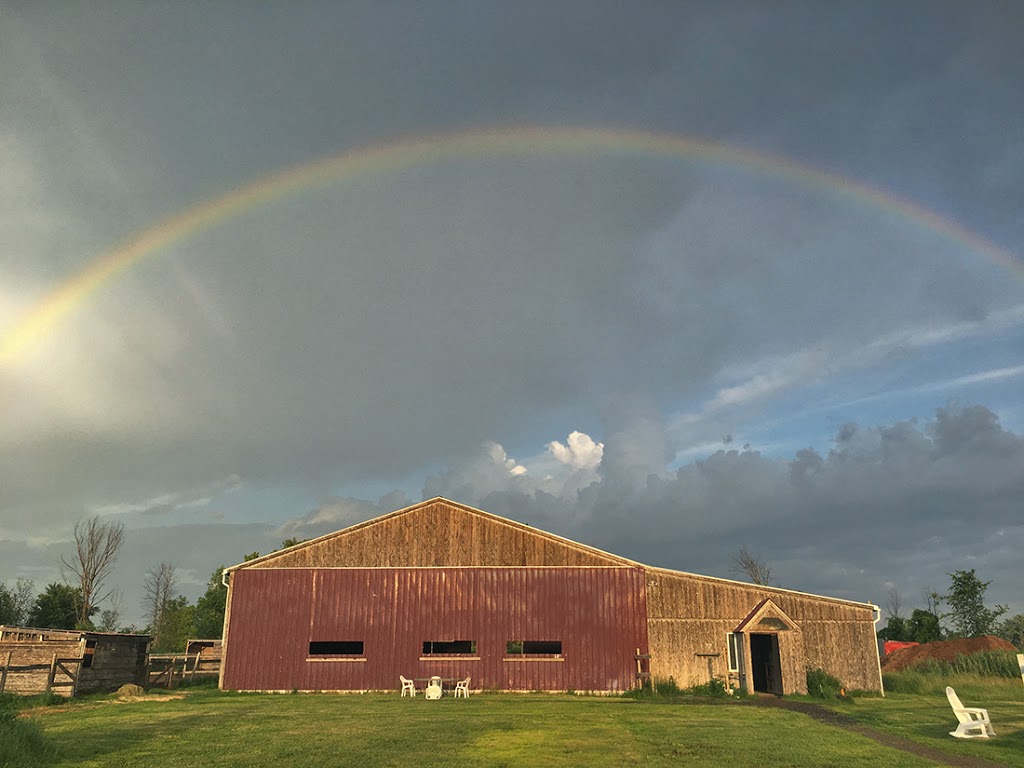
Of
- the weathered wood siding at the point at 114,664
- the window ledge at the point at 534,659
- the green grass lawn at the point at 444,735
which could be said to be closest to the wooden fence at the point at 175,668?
the weathered wood siding at the point at 114,664

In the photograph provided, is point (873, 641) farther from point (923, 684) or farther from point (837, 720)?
point (837, 720)

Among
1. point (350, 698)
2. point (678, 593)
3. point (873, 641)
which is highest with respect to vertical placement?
point (678, 593)

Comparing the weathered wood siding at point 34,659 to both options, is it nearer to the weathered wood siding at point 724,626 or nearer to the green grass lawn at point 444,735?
the green grass lawn at point 444,735

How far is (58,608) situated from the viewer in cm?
6300

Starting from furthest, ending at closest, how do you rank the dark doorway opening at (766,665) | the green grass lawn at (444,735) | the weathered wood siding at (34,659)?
1. the dark doorway opening at (766,665)
2. the weathered wood siding at (34,659)
3. the green grass lawn at (444,735)

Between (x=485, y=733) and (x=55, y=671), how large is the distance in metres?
18.5

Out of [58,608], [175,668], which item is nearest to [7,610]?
[58,608]

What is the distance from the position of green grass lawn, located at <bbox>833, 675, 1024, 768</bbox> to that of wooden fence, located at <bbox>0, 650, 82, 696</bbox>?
1052 inches

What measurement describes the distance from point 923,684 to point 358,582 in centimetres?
2568

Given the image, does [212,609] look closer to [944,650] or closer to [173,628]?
[173,628]

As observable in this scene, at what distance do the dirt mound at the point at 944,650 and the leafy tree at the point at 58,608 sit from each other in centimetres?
6243

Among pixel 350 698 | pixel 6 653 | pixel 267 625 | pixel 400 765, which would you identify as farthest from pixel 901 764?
pixel 6 653

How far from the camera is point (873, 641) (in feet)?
104

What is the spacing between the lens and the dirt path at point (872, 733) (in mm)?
14250
